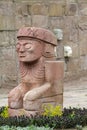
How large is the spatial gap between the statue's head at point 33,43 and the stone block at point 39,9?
7.59m

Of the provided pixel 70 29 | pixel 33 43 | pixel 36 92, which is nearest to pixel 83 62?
pixel 70 29

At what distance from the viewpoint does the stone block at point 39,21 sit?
58.1ft

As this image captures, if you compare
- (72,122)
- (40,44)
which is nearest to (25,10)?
(40,44)

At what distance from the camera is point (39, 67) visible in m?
10.1

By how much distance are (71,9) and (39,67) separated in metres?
8.81

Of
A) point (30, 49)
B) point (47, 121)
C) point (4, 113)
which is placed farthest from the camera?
point (4, 113)

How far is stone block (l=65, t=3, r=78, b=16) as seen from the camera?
60.8ft

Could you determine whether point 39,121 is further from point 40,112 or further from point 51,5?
point 51,5

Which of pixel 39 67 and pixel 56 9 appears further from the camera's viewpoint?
pixel 56 9

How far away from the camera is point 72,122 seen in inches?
367

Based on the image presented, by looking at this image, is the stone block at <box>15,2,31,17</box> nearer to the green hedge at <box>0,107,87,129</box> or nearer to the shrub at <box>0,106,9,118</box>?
the shrub at <box>0,106,9,118</box>

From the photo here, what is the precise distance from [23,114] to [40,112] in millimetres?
293

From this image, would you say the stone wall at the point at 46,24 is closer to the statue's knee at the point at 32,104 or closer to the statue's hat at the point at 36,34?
the statue's hat at the point at 36,34

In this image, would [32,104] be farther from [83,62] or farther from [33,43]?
[83,62]
